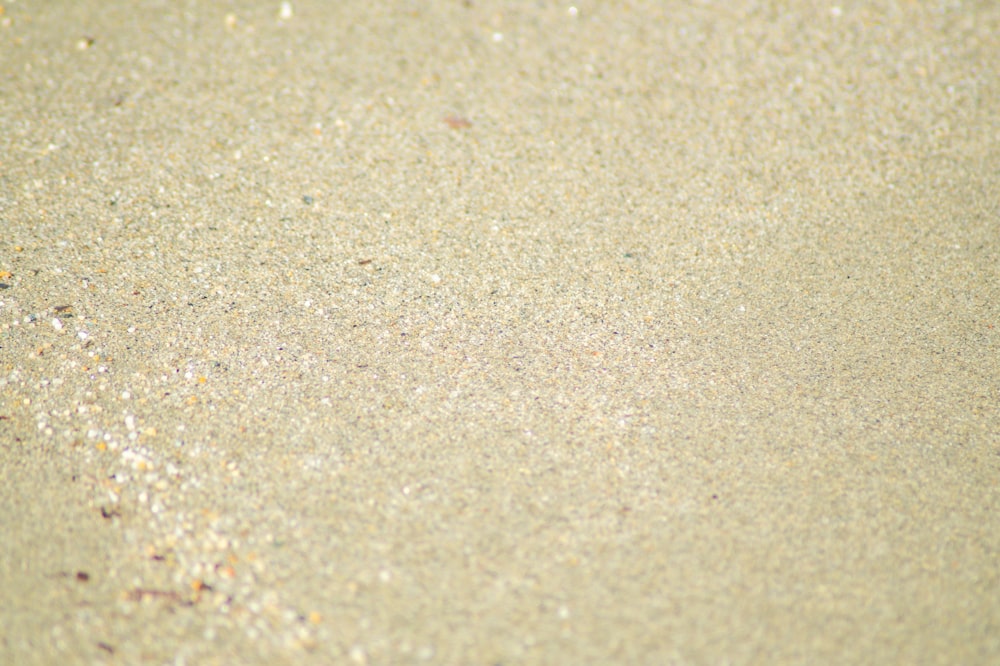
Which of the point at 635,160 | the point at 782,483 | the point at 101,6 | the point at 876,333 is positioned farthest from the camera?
the point at 101,6

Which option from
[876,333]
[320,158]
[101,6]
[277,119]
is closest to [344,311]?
[320,158]

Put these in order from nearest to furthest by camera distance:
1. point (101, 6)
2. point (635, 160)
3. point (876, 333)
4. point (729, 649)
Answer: point (729, 649), point (876, 333), point (635, 160), point (101, 6)

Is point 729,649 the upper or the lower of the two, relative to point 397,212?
lower

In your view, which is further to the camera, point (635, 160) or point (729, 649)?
point (635, 160)

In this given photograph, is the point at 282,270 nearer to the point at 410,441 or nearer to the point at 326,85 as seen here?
the point at 410,441

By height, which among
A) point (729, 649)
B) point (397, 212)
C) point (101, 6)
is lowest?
point (729, 649)

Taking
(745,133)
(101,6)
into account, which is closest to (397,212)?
(745,133)
